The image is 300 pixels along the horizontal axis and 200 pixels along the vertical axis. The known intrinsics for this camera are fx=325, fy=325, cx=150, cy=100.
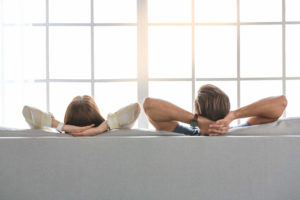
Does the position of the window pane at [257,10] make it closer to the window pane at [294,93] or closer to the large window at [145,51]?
the large window at [145,51]

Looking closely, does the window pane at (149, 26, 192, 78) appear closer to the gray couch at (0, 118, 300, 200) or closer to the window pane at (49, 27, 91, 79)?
the window pane at (49, 27, 91, 79)

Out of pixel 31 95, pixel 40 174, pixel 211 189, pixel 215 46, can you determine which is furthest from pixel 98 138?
pixel 215 46

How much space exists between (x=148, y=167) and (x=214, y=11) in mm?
2846

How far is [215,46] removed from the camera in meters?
3.81

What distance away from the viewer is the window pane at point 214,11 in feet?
12.5

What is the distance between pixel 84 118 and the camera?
171 centimetres

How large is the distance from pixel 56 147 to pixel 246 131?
0.90 metres

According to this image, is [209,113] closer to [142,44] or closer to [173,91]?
[142,44]

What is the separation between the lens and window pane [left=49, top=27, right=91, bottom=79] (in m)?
3.75

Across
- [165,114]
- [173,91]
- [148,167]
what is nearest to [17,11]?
[173,91]

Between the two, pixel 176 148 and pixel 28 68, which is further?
pixel 28 68

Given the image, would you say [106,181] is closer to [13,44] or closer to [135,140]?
[135,140]

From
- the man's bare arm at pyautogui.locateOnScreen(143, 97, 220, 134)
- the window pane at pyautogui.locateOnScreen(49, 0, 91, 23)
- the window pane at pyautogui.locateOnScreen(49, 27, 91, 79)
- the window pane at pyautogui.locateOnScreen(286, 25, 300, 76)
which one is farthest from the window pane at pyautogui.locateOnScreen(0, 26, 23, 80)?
the window pane at pyautogui.locateOnScreen(286, 25, 300, 76)

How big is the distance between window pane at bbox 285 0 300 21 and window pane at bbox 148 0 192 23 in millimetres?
1146
